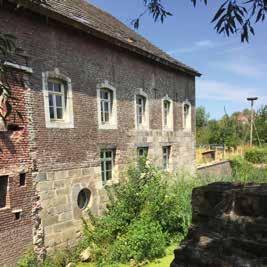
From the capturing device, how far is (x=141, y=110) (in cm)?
1448

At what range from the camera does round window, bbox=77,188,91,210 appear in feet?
36.0

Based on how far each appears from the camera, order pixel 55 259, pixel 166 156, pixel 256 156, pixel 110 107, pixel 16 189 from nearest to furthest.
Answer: pixel 16 189 → pixel 55 259 → pixel 110 107 → pixel 166 156 → pixel 256 156

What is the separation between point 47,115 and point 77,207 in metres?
3.20

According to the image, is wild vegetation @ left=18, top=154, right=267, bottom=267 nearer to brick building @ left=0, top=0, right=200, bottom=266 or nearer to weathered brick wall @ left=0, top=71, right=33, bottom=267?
brick building @ left=0, top=0, right=200, bottom=266

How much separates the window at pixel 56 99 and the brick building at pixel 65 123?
3 cm

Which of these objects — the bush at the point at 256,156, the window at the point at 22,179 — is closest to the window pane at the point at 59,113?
the window at the point at 22,179

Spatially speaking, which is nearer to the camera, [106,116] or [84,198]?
[84,198]

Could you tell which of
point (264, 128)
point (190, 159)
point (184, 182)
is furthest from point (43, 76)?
point (264, 128)

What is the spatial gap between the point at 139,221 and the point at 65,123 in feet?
12.4

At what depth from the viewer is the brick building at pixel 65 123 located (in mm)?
→ 8609

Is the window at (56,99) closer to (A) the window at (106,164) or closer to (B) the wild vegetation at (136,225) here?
(A) the window at (106,164)

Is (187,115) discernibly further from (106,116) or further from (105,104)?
→ (105,104)

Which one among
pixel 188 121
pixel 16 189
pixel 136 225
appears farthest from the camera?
pixel 188 121

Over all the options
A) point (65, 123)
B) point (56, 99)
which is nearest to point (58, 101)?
point (56, 99)
